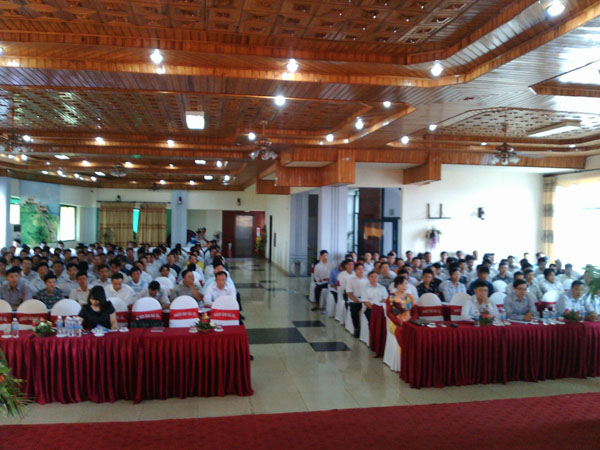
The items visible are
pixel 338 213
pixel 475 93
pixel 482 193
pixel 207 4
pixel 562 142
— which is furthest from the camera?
pixel 482 193

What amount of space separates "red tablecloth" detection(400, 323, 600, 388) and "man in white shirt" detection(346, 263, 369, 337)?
101 inches

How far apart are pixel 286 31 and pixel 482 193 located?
40.1 feet

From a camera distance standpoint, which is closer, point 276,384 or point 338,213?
point 276,384

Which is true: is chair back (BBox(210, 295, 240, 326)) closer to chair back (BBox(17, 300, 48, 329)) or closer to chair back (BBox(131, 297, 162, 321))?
chair back (BBox(131, 297, 162, 321))

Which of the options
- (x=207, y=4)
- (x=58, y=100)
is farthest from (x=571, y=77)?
(x=58, y=100)

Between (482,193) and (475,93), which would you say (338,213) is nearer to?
(482,193)

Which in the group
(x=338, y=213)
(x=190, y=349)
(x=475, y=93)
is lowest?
(x=190, y=349)

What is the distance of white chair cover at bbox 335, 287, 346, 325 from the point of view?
10.6 m

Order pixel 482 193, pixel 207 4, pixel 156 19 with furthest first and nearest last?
pixel 482 193, pixel 156 19, pixel 207 4

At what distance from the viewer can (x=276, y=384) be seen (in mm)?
6766

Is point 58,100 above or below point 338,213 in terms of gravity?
above

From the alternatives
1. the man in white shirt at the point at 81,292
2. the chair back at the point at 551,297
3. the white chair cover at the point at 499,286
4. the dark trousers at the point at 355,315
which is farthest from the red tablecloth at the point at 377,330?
the man in white shirt at the point at 81,292

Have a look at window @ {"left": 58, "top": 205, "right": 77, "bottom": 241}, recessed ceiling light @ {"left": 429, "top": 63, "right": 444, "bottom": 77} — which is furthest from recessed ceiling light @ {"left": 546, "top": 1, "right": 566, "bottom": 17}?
window @ {"left": 58, "top": 205, "right": 77, "bottom": 241}

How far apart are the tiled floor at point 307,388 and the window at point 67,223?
1683 cm
